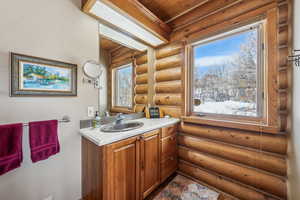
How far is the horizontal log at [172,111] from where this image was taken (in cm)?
213

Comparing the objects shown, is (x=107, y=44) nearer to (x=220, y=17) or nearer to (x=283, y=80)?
(x=220, y=17)

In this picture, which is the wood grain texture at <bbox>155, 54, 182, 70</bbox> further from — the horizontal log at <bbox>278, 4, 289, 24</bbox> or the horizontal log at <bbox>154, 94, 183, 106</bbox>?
the horizontal log at <bbox>278, 4, 289, 24</bbox>

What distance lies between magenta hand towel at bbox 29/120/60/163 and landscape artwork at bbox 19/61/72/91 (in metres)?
0.35

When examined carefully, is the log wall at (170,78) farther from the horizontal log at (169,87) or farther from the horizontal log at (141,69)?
the horizontal log at (141,69)

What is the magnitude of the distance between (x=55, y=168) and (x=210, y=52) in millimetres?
2521

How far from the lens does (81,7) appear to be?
56.3 inches

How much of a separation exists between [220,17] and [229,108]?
1.27 metres

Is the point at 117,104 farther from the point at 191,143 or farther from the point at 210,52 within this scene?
the point at 210,52

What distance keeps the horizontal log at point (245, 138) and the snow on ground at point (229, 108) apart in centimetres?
Answer: 25

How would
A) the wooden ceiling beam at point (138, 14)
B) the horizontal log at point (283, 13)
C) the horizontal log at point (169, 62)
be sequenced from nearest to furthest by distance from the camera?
1. the horizontal log at point (283, 13)
2. the wooden ceiling beam at point (138, 14)
3. the horizontal log at point (169, 62)

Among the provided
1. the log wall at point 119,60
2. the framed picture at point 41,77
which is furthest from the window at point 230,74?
the framed picture at point 41,77

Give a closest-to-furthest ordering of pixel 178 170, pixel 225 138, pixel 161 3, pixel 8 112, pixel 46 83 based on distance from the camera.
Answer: pixel 8 112
pixel 46 83
pixel 225 138
pixel 161 3
pixel 178 170

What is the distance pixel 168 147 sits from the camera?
187 centimetres

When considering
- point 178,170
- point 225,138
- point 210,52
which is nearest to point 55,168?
point 178,170
